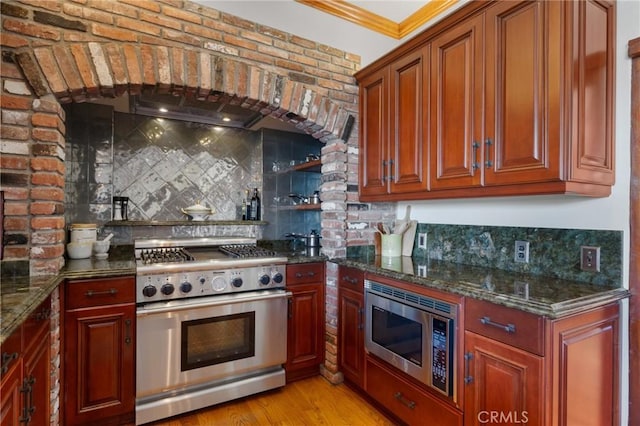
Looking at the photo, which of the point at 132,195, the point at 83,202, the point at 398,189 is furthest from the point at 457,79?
the point at 83,202

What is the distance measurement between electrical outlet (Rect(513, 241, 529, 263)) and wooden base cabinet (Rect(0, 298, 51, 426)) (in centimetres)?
233

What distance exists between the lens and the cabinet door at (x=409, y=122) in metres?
2.13

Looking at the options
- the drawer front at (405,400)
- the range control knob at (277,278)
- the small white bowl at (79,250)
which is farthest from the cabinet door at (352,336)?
the small white bowl at (79,250)

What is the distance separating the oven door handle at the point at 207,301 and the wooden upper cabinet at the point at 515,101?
3.99 ft

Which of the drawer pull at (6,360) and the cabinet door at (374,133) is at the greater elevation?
the cabinet door at (374,133)

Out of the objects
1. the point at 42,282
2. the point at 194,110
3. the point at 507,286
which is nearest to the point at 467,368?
the point at 507,286

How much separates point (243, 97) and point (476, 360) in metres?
2.02

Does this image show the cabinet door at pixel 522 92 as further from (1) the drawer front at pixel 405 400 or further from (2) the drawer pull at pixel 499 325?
(1) the drawer front at pixel 405 400

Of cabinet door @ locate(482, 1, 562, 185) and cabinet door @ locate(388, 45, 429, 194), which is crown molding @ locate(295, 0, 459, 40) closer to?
cabinet door @ locate(388, 45, 429, 194)

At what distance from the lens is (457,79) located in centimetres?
192

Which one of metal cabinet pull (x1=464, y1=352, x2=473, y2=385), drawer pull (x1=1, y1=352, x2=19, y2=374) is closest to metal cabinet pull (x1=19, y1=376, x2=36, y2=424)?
drawer pull (x1=1, y1=352, x2=19, y2=374)

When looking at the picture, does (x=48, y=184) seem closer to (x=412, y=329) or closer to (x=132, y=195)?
(x=132, y=195)

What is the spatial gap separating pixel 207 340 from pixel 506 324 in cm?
174

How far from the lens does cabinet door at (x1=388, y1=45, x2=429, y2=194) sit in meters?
2.13
